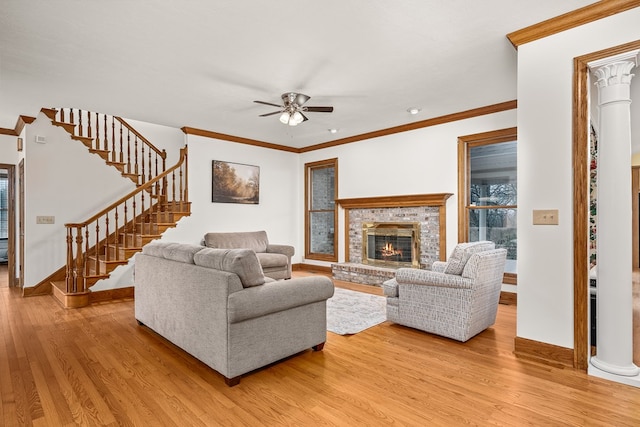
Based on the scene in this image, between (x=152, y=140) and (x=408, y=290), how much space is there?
5.35m

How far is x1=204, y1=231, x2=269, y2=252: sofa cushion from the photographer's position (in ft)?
19.7

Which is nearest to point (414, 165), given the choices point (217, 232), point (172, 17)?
point (217, 232)

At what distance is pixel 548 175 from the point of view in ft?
→ 9.36

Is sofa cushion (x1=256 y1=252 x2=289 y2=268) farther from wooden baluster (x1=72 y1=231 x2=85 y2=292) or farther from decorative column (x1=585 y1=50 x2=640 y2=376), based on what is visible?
decorative column (x1=585 y1=50 x2=640 y2=376)

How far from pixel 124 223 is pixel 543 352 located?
5951 millimetres

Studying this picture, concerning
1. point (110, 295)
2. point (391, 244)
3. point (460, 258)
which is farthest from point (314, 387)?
point (110, 295)

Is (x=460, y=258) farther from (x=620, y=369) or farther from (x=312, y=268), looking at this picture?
(x=312, y=268)

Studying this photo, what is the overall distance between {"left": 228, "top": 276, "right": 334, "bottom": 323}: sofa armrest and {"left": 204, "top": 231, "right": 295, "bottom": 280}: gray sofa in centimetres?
292

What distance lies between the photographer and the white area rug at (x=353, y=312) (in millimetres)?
3750

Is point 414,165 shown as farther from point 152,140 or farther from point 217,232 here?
point 152,140

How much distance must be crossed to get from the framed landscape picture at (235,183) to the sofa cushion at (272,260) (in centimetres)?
136

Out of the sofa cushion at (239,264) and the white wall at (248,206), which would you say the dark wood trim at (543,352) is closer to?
the sofa cushion at (239,264)

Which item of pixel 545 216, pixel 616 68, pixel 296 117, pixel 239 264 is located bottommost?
pixel 239 264

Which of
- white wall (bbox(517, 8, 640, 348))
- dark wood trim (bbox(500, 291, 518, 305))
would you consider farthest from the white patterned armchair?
dark wood trim (bbox(500, 291, 518, 305))
